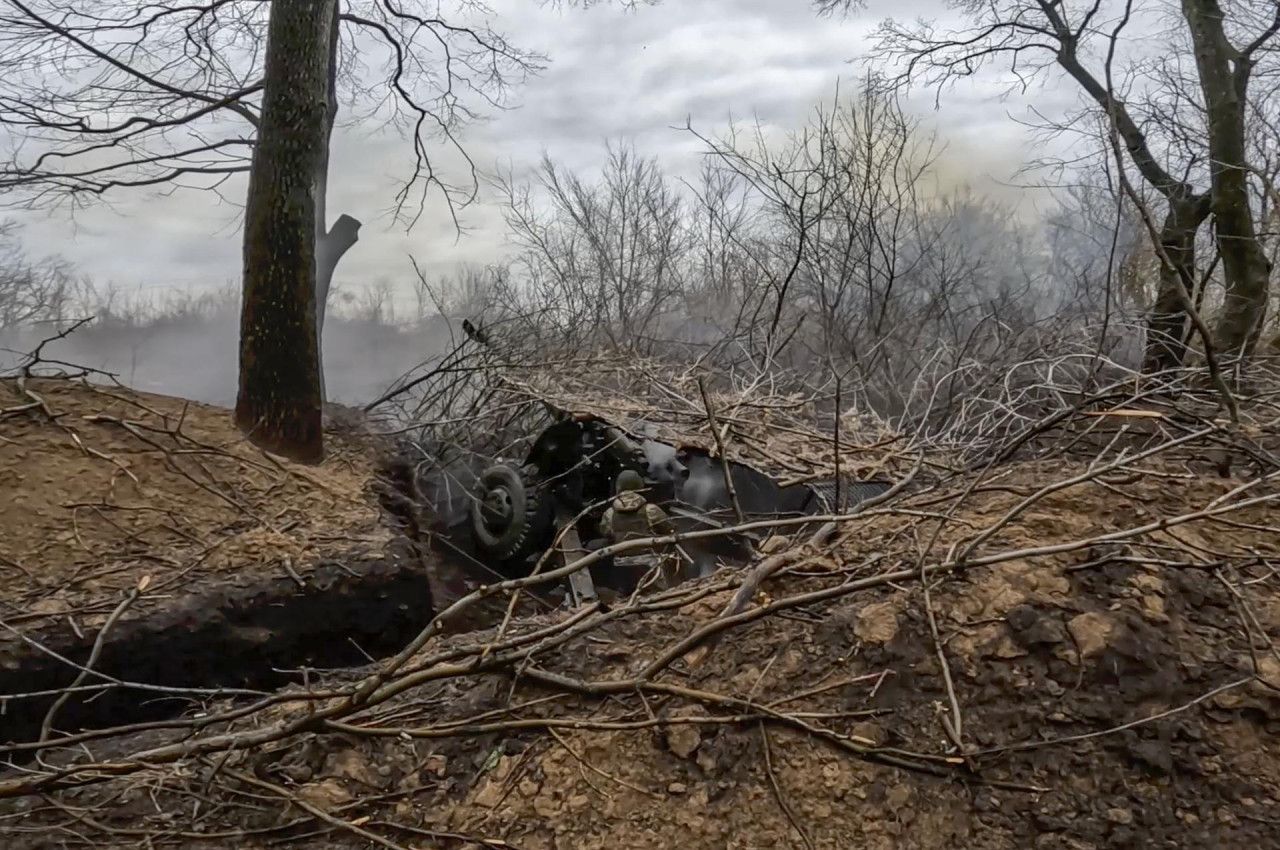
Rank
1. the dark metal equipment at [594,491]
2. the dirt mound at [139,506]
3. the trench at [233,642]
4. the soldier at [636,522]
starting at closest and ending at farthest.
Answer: the trench at [233,642], the dirt mound at [139,506], the soldier at [636,522], the dark metal equipment at [594,491]

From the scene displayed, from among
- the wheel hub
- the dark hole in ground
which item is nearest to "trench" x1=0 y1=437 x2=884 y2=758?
the dark hole in ground

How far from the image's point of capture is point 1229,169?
7.91 metres

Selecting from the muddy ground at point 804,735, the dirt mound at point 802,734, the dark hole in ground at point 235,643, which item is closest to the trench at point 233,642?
the dark hole in ground at point 235,643

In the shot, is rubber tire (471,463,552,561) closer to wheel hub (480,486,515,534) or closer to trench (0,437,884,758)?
wheel hub (480,486,515,534)

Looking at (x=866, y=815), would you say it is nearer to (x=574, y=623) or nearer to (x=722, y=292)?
(x=574, y=623)

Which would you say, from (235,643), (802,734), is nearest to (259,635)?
(235,643)

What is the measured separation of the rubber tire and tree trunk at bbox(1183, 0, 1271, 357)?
568cm

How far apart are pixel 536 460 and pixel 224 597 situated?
2889mm

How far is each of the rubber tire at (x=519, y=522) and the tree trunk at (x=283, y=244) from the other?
4.93 feet

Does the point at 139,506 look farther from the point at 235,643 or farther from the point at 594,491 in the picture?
the point at 594,491

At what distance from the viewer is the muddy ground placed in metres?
2.61

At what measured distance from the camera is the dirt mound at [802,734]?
261 centimetres

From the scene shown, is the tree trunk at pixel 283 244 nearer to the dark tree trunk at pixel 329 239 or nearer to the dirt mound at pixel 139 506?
the dirt mound at pixel 139 506

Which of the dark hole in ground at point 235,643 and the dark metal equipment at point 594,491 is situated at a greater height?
the dark metal equipment at point 594,491
